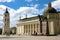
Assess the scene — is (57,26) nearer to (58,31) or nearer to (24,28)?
(58,31)

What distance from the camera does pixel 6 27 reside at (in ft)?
414

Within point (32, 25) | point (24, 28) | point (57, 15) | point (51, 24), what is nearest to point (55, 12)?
point (57, 15)

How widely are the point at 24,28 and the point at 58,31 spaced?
2796 centimetres

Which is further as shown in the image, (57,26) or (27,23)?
(27,23)

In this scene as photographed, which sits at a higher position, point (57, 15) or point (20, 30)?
point (57, 15)

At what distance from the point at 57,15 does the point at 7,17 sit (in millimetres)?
46778

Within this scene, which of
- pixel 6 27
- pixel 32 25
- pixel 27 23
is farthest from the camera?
pixel 6 27

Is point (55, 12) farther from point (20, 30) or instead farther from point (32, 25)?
point (20, 30)

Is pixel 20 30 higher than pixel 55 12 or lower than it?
lower

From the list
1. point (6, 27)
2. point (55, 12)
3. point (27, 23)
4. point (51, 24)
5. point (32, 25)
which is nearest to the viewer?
point (51, 24)

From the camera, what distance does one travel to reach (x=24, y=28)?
11500 centimetres

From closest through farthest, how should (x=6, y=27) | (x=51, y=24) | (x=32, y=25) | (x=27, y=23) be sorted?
(x=51, y=24) < (x=32, y=25) < (x=27, y=23) < (x=6, y=27)

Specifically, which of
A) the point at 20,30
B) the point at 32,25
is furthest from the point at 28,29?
the point at 20,30

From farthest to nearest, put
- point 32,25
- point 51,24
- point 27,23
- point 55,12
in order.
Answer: point 27,23 → point 32,25 → point 55,12 → point 51,24
